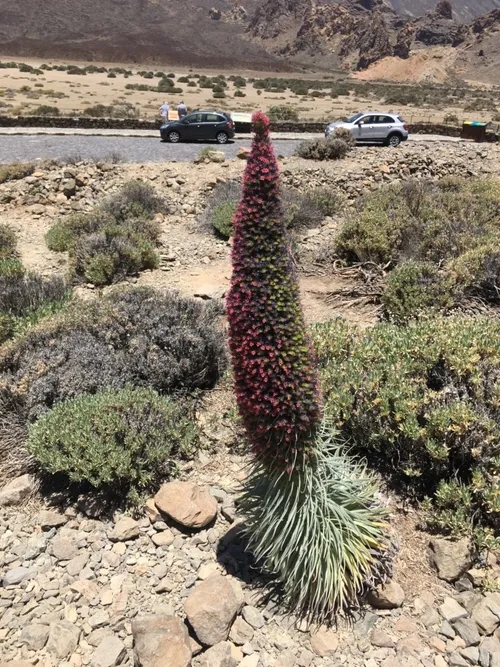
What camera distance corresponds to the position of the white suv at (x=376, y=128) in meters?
22.5

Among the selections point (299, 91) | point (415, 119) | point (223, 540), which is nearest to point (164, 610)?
point (223, 540)

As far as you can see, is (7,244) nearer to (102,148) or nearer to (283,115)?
(102,148)

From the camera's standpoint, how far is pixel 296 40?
5704 inches

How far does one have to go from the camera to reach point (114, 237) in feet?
32.6

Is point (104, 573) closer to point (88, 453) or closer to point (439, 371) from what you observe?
point (88, 453)

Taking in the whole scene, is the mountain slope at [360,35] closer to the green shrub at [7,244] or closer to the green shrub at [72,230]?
A: the green shrub at [72,230]

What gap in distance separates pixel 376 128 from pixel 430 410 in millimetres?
21716

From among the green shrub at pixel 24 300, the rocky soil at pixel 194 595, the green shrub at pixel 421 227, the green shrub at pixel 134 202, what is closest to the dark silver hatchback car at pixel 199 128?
the green shrub at pixel 134 202

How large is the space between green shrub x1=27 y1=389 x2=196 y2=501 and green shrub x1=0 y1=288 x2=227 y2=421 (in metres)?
0.43

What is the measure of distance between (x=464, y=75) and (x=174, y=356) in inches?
4962

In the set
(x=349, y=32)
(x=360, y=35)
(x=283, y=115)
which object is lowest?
(x=283, y=115)

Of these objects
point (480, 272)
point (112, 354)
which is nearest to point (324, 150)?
point (480, 272)

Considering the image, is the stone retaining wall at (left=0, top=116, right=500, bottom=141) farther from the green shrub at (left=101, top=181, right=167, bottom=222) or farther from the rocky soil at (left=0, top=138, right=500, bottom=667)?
the rocky soil at (left=0, top=138, right=500, bottom=667)

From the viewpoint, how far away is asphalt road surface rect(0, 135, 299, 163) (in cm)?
1922
